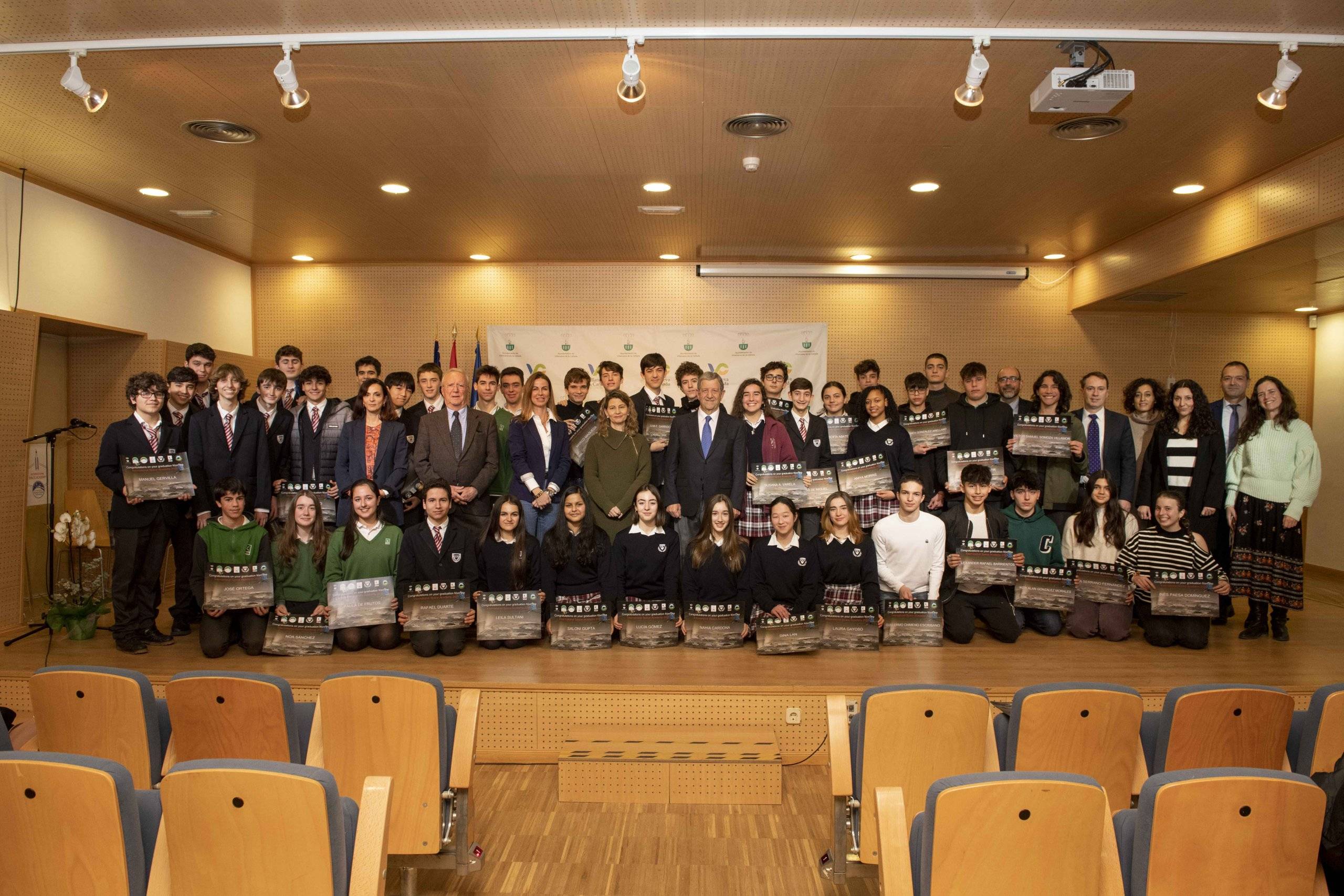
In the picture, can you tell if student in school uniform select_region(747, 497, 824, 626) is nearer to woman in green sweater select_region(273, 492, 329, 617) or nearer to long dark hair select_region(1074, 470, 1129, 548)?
long dark hair select_region(1074, 470, 1129, 548)

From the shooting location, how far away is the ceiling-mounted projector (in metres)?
3.85

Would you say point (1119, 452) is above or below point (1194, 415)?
below

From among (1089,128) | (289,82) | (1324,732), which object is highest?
(1089,128)

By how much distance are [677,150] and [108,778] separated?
4.73m

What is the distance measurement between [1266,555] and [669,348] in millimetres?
5292

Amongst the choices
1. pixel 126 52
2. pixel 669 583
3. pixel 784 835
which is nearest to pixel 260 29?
pixel 126 52

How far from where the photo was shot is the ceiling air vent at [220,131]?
5.09 metres

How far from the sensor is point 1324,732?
2623mm

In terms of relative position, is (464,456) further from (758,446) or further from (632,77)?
(632,77)

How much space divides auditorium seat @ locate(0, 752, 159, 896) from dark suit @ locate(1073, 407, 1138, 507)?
5.97 m

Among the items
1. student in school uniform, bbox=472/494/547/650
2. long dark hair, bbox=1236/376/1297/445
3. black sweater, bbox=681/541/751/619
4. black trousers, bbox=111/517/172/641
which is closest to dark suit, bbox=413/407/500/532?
student in school uniform, bbox=472/494/547/650

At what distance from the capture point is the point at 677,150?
5547 mm

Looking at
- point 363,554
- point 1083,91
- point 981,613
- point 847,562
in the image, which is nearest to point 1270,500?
point 981,613

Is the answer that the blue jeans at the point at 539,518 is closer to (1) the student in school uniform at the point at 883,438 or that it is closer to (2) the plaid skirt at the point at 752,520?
(2) the plaid skirt at the point at 752,520
